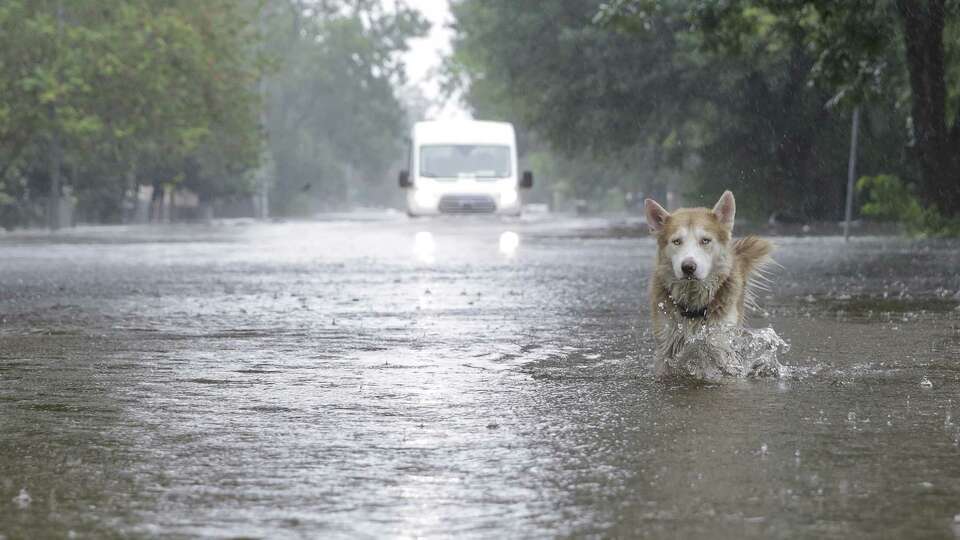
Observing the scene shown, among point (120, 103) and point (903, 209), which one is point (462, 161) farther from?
point (903, 209)

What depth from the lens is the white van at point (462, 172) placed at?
132 ft

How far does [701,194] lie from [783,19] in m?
25.2

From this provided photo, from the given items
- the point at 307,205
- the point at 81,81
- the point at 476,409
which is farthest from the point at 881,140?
the point at 307,205

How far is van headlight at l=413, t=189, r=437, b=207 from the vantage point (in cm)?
4041

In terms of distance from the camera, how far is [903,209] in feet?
97.3

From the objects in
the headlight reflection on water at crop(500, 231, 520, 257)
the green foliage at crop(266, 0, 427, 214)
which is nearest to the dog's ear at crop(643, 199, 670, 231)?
the headlight reflection on water at crop(500, 231, 520, 257)

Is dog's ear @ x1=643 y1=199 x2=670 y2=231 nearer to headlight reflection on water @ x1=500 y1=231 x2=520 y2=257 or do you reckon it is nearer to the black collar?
the black collar

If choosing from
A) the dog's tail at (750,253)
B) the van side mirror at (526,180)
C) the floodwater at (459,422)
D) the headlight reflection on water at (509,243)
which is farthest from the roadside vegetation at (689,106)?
the dog's tail at (750,253)

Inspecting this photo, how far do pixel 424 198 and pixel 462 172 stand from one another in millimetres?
1239

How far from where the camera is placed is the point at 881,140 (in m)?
45.0

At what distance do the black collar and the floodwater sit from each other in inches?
15.2

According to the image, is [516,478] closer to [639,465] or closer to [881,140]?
[639,465]

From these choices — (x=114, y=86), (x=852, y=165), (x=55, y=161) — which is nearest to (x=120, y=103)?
(x=114, y=86)

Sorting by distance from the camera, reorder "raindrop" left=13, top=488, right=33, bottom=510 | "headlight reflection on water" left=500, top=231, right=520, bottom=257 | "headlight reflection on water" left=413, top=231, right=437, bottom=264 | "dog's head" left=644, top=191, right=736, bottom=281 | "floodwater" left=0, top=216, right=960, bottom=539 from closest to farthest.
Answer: "floodwater" left=0, top=216, right=960, bottom=539, "raindrop" left=13, top=488, right=33, bottom=510, "dog's head" left=644, top=191, right=736, bottom=281, "headlight reflection on water" left=413, top=231, right=437, bottom=264, "headlight reflection on water" left=500, top=231, right=520, bottom=257
